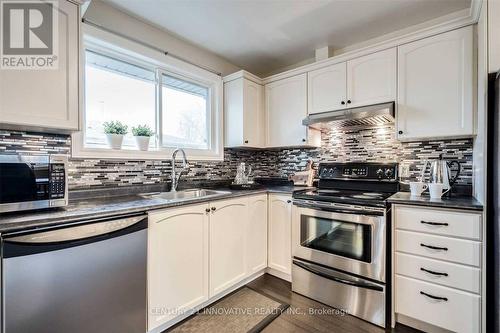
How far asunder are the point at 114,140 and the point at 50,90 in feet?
1.99

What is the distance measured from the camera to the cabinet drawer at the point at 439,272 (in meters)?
1.45

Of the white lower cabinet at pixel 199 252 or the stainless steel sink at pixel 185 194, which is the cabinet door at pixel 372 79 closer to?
the white lower cabinet at pixel 199 252

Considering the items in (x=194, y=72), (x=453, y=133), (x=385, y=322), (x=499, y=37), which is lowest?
(x=385, y=322)

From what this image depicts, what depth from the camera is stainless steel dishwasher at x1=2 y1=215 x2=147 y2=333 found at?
1.04 meters

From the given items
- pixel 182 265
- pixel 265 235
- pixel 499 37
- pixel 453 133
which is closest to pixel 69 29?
pixel 182 265

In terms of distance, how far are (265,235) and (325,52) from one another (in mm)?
2043

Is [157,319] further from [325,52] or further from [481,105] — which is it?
[325,52]

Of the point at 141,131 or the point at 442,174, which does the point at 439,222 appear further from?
the point at 141,131

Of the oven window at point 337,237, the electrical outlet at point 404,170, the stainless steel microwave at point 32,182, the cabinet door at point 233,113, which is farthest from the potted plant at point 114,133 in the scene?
the electrical outlet at point 404,170

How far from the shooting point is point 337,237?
6.34 ft

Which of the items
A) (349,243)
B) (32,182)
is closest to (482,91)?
(349,243)

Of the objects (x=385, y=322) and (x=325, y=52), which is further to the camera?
(x=325, y=52)

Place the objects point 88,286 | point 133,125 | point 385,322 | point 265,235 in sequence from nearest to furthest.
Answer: point 88,286, point 385,322, point 133,125, point 265,235

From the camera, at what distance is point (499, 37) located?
1401mm
